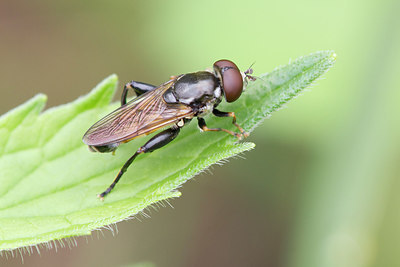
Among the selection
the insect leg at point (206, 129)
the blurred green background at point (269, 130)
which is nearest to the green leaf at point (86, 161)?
the insect leg at point (206, 129)

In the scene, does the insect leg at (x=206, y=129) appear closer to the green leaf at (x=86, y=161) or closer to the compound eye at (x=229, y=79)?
the green leaf at (x=86, y=161)

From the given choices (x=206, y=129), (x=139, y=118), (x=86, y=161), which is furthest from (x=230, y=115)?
(x=86, y=161)

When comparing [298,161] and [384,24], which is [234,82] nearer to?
[298,161]

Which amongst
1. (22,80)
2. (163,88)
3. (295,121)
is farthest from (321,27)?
(22,80)

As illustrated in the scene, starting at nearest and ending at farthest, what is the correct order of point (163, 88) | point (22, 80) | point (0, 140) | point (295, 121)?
point (0, 140) < point (163, 88) < point (295, 121) < point (22, 80)

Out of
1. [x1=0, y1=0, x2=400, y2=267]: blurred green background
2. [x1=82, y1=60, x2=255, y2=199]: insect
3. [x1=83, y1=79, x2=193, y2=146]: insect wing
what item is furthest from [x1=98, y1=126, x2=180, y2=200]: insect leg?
[x1=0, y1=0, x2=400, y2=267]: blurred green background

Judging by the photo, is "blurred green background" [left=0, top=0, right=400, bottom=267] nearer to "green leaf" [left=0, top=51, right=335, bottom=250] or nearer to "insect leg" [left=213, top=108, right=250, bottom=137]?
"insect leg" [left=213, top=108, right=250, bottom=137]
